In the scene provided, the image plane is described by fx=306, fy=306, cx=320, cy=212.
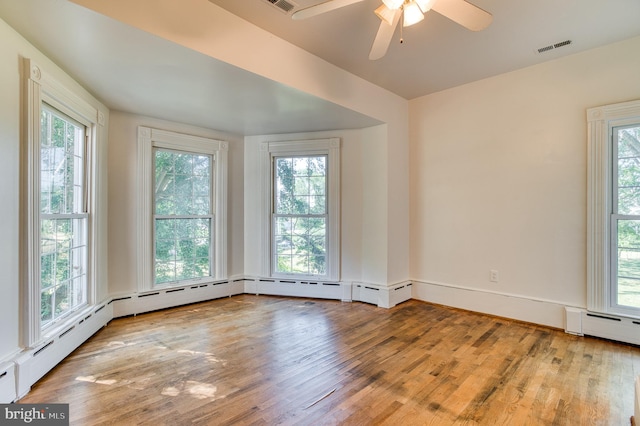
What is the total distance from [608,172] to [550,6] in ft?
5.29

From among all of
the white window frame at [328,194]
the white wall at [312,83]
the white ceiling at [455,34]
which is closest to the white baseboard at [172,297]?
the white wall at [312,83]

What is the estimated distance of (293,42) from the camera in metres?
2.74

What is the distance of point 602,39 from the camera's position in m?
2.76

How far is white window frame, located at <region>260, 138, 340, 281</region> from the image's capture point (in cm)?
419

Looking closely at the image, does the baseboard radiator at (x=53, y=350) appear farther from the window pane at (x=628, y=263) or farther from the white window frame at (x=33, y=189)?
the window pane at (x=628, y=263)

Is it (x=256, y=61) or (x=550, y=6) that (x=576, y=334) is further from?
(x=256, y=61)

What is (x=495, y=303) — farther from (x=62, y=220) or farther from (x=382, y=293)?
(x=62, y=220)

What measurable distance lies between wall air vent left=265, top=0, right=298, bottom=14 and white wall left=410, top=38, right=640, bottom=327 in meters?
2.40

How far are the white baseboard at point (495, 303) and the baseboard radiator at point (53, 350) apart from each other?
3.69m

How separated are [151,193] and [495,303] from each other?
425 centimetres

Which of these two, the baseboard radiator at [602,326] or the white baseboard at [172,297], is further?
the white baseboard at [172,297]

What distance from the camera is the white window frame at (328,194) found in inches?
165

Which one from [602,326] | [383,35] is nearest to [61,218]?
[383,35]

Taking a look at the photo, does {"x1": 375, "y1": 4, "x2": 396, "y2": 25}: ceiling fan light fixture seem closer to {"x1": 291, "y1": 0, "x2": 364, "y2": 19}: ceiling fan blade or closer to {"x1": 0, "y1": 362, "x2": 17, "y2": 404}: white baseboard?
{"x1": 291, "y1": 0, "x2": 364, "y2": 19}: ceiling fan blade
